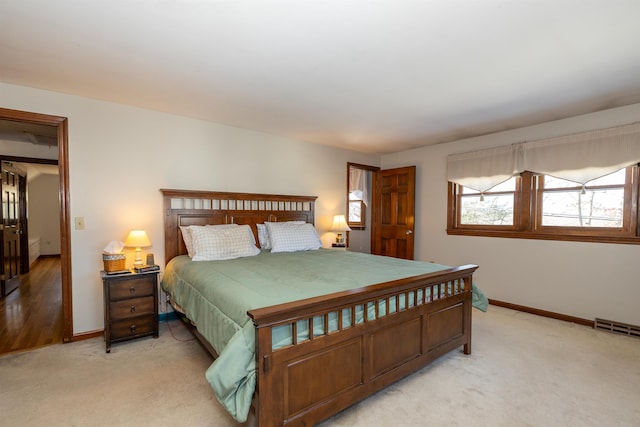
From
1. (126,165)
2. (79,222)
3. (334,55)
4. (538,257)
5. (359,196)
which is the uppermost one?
(334,55)

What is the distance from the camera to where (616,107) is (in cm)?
306

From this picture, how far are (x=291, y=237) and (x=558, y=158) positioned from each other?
127 inches

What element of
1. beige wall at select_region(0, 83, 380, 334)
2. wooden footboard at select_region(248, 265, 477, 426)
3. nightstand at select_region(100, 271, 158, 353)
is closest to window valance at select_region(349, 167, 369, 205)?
beige wall at select_region(0, 83, 380, 334)

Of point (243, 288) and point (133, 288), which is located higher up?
point (243, 288)

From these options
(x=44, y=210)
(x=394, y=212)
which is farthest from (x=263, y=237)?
(x=44, y=210)

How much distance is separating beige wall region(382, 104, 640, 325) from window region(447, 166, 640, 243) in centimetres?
12

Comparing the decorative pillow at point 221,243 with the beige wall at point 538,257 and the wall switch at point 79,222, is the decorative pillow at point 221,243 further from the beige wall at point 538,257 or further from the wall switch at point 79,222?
the beige wall at point 538,257

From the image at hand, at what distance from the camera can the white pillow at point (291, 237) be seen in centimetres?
357

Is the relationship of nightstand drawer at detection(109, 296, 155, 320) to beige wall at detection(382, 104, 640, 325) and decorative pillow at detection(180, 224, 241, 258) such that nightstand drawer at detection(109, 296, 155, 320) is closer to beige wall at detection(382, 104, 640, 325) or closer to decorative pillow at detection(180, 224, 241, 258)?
decorative pillow at detection(180, 224, 241, 258)

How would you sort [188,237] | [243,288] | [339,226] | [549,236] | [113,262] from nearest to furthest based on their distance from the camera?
[243,288]
[113,262]
[188,237]
[549,236]
[339,226]

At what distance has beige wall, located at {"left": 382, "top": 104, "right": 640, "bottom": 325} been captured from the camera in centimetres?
307

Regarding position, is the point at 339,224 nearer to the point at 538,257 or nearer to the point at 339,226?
the point at 339,226

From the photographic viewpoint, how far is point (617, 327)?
304cm

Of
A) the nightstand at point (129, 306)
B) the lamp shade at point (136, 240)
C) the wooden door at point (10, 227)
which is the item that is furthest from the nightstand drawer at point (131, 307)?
the wooden door at point (10, 227)
